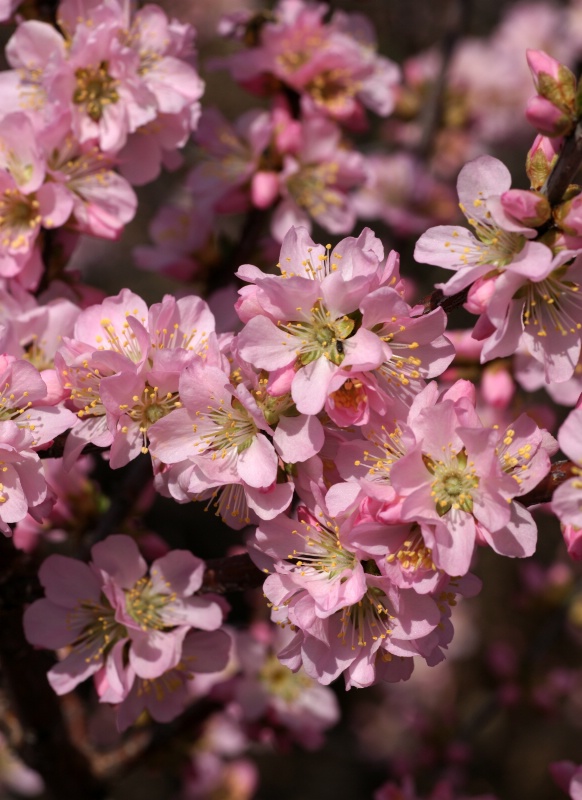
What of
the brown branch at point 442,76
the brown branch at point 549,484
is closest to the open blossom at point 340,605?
the brown branch at point 549,484

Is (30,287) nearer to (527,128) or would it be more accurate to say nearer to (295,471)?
(295,471)

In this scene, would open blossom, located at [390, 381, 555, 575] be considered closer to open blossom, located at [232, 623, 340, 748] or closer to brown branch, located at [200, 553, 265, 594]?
brown branch, located at [200, 553, 265, 594]

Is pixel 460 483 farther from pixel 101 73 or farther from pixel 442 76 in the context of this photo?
pixel 442 76

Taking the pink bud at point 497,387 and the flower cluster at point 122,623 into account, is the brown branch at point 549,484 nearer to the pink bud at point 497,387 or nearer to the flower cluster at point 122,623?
the flower cluster at point 122,623

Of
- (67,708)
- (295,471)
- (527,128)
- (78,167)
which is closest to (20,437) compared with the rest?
(295,471)

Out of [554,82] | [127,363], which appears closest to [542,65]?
[554,82]

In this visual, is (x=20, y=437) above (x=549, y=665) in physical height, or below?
above
